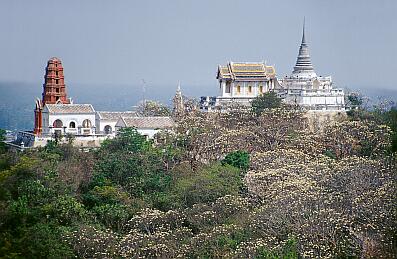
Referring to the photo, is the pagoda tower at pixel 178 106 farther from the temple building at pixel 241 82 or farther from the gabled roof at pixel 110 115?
the gabled roof at pixel 110 115

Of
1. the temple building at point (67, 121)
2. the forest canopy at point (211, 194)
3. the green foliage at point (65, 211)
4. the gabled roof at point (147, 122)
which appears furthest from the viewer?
the gabled roof at point (147, 122)

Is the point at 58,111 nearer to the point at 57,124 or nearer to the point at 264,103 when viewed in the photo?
the point at 57,124

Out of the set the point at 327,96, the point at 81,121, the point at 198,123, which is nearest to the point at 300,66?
the point at 327,96

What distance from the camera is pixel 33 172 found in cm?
2723

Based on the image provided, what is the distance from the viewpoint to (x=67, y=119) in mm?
36531

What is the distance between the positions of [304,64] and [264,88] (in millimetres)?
3982

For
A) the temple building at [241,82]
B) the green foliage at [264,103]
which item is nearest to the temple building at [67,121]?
the green foliage at [264,103]

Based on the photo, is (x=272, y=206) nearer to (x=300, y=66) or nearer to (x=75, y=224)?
(x=75, y=224)

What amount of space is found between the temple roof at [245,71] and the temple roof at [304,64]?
2.30 m

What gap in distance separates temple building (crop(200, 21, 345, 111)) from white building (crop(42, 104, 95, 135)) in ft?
23.5

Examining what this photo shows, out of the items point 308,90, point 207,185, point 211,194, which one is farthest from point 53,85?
point 211,194

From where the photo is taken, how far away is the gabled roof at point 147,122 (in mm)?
36250

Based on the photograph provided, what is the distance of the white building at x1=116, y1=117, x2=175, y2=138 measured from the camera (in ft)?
119

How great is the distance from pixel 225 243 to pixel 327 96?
71.6 ft
